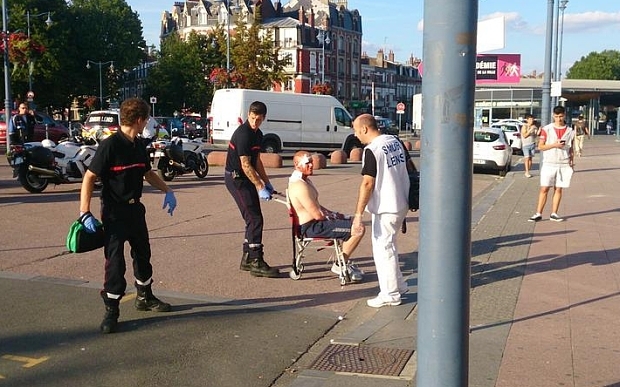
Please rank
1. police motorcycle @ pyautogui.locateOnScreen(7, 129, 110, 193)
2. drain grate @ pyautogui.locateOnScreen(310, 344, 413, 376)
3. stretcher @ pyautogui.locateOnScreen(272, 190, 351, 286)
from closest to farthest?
drain grate @ pyautogui.locateOnScreen(310, 344, 413, 376)
stretcher @ pyautogui.locateOnScreen(272, 190, 351, 286)
police motorcycle @ pyautogui.locateOnScreen(7, 129, 110, 193)

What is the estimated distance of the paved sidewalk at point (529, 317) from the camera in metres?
4.84

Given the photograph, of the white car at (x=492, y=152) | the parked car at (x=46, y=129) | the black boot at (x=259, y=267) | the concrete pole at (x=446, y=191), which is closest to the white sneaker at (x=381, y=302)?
the black boot at (x=259, y=267)

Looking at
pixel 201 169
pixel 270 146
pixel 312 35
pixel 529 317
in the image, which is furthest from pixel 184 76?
pixel 529 317

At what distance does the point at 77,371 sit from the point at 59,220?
7145mm

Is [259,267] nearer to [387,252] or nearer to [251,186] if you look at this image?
[251,186]

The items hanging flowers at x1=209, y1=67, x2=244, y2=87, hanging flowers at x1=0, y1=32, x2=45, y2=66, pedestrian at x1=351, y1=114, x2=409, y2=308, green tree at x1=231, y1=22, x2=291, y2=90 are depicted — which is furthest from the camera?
green tree at x1=231, y1=22, x2=291, y2=90

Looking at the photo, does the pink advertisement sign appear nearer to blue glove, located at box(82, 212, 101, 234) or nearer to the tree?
blue glove, located at box(82, 212, 101, 234)

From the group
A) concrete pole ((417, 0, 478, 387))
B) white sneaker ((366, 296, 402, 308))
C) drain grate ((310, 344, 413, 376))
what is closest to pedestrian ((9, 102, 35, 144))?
white sneaker ((366, 296, 402, 308))

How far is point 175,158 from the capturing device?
18.5 m

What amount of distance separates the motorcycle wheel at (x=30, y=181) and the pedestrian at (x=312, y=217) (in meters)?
9.43

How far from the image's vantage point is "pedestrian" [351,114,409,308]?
6.53 m

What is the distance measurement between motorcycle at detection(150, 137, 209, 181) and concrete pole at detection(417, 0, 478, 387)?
608 inches

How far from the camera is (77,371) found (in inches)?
193

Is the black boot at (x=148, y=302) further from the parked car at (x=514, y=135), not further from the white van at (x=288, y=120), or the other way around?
the parked car at (x=514, y=135)
